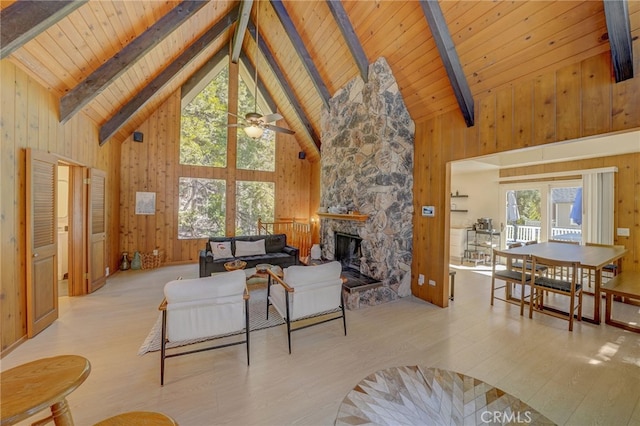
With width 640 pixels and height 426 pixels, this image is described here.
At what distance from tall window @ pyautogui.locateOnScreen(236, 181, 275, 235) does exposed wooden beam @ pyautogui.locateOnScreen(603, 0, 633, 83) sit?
23.1 ft

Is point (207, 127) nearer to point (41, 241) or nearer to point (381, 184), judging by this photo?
point (41, 241)

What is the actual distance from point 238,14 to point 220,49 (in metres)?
1.62

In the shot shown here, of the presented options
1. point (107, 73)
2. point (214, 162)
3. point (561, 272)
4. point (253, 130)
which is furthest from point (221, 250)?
point (561, 272)

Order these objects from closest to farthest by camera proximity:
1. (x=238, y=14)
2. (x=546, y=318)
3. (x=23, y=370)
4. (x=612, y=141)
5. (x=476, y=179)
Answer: (x=23, y=370)
(x=546, y=318)
(x=612, y=141)
(x=238, y=14)
(x=476, y=179)

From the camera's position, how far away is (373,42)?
162 inches

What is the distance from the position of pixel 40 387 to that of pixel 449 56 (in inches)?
176

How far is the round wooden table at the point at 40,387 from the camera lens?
105cm

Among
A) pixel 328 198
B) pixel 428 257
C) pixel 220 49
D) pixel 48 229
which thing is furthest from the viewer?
pixel 220 49

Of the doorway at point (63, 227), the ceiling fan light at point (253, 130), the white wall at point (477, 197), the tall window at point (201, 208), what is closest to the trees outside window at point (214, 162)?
the tall window at point (201, 208)

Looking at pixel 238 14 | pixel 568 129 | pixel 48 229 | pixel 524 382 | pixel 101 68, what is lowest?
pixel 524 382

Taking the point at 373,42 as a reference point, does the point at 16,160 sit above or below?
below

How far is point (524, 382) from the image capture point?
2.26 meters

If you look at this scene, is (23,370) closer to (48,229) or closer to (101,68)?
(48,229)

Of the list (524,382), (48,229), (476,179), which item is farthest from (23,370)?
(476,179)
